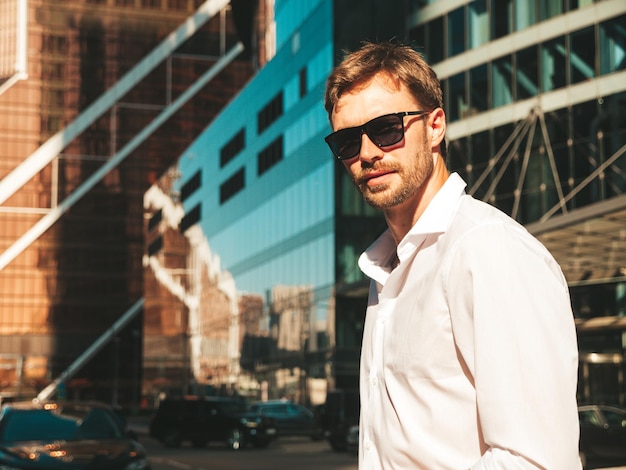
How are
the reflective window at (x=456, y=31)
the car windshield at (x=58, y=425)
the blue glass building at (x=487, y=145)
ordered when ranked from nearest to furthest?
the car windshield at (x=58, y=425) → the blue glass building at (x=487, y=145) → the reflective window at (x=456, y=31)

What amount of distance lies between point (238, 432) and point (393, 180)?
3173cm

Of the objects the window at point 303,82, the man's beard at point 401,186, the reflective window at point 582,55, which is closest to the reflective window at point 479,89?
the reflective window at point 582,55

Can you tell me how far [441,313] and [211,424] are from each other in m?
32.8

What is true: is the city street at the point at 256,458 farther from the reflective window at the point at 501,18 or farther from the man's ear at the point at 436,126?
the man's ear at the point at 436,126

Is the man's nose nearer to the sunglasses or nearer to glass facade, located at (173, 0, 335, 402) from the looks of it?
the sunglasses

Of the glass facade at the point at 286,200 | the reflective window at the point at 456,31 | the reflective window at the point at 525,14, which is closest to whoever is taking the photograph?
the reflective window at the point at 525,14

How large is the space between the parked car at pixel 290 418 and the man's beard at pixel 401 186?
36301mm

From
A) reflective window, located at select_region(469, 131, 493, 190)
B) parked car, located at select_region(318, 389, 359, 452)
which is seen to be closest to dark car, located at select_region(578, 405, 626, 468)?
parked car, located at select_region(318, 389, 359, 452)

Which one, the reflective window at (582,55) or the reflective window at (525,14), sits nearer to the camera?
the reflective window at (582,55)

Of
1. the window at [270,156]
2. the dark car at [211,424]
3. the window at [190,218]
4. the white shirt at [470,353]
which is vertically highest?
the window at [270,156]

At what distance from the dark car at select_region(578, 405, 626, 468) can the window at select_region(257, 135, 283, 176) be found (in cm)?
3224

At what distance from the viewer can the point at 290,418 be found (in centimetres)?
3925

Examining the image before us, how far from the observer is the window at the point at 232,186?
61.1m

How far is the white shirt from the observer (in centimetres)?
174
